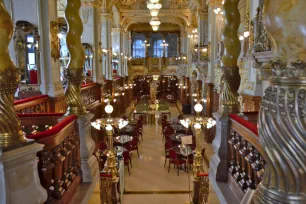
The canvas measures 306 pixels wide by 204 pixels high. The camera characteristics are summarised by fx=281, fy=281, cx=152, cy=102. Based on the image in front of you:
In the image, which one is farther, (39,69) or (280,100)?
(39,69)

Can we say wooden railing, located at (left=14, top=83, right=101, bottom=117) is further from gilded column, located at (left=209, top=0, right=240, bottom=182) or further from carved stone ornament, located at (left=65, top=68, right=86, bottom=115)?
gilded column, located at (left=209, top=0, right=240, bottom=182)

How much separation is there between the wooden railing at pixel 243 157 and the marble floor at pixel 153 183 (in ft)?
11.5

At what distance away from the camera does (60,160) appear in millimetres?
3699

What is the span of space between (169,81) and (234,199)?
2979 cm

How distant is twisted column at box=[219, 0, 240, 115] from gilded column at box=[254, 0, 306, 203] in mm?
3180

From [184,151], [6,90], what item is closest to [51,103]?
[184,151]

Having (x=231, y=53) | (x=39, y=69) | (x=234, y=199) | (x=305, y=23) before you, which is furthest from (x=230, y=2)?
(x=39, y=69)

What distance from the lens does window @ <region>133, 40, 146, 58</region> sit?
33844 millimetres

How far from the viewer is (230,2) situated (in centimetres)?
475

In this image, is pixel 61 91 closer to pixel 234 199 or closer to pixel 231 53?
pixel 231 53

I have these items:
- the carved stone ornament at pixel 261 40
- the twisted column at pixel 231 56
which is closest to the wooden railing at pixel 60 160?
the twisted column at pixel 231 56

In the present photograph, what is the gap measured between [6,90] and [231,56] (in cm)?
349

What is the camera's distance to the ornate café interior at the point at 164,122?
5.16ft

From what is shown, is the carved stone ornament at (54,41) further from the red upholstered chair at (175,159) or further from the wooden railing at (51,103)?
the red upholstered chair at (175,159)
